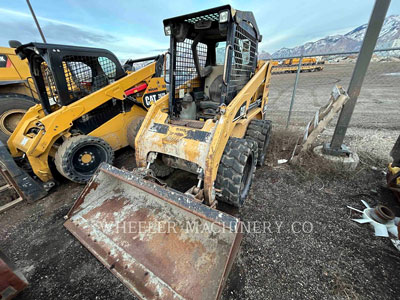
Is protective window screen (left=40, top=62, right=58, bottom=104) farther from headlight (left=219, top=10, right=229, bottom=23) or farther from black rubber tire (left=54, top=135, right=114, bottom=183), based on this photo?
headlight (left=219, top=10, right=229, bottom=23)

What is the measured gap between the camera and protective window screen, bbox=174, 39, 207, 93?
2977 millimetres

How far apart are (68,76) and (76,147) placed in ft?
4.49

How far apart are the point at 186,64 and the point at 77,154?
2525 mm

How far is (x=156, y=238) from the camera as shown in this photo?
1863 millimetres

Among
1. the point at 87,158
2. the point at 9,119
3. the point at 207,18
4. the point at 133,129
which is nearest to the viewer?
the point at 207,18

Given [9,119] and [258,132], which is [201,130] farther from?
[9,119]

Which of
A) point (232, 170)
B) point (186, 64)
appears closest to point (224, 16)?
point (186, 64)

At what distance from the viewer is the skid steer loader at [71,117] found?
2.88 metres

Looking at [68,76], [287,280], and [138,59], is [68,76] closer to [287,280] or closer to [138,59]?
[138,59]

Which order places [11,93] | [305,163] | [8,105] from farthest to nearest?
[11,93] < [8,105] < [305,163]

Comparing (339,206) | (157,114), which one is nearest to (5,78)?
(157,114)

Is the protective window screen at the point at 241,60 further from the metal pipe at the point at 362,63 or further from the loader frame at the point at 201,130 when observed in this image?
the metal pipe at the point at 362,63

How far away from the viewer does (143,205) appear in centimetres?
219

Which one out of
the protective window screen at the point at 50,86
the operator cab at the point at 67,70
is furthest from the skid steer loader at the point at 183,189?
the protective window screen at the point at 50,86
